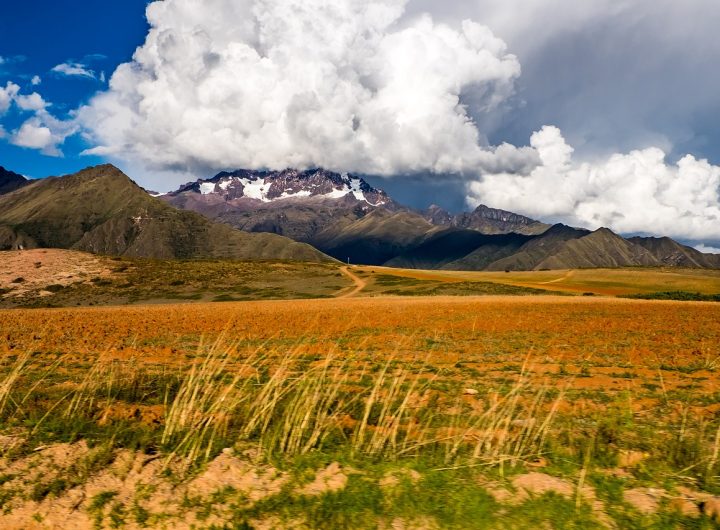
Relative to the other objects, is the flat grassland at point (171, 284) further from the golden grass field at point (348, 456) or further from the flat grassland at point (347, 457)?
the flat grassland at point (347, 457)

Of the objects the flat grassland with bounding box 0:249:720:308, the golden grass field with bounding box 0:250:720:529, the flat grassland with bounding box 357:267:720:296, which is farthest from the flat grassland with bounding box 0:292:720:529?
the flat grassland with bounding box 357:267:720:296

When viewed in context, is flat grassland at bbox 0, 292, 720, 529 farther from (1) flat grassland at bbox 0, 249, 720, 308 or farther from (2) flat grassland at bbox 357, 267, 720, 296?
(2) flat grassland at bbox 357, 267, 720, 296

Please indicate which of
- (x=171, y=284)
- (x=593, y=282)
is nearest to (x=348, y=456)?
(x=171, y=284)

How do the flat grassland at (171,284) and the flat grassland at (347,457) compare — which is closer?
the flat grassland at (347,457)

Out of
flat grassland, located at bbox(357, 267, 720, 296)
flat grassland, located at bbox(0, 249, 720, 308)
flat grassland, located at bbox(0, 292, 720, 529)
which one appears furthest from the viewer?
flat grassland, located at bbox(357, 267, 720, 296)

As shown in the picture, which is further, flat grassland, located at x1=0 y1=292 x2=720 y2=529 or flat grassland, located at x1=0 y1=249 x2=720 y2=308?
flat grassland, located at x1=0 y1=249 x2=720 y2=308

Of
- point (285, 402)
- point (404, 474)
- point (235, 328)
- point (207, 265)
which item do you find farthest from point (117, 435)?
point (207, 265)

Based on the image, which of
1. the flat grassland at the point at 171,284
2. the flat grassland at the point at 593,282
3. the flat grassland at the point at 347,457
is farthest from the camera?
the flat grassland at the point at 593,282

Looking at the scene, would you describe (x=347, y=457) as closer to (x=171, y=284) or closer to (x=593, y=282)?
(x=171, y=284)

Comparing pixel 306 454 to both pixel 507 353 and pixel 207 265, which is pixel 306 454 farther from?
pixel 207 265

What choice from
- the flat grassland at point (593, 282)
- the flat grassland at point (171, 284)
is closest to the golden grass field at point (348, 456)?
Result: the flat grassland at point (171, 284)

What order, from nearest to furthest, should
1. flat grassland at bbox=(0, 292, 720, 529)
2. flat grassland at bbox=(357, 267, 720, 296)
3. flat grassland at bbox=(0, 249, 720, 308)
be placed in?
flat grassland at bbox=(0, 292, 720, 529), flat grassland at bbox=(0, 249, 720, 308), flat grassland at bbox=(357, 267, 720, 296)

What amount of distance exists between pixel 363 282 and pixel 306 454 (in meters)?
88.5

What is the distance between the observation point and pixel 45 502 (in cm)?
617
